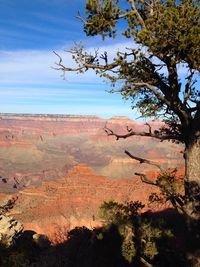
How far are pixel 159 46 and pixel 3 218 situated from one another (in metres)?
26.3

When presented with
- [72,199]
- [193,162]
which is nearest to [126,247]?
[193,162]

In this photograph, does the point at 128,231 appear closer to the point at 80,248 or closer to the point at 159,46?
the point at 159,46

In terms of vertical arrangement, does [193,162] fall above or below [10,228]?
above

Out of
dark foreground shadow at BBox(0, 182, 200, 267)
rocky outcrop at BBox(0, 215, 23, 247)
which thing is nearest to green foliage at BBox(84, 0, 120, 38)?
dark foreground shadow at BBox(0, 182, 200, 267)

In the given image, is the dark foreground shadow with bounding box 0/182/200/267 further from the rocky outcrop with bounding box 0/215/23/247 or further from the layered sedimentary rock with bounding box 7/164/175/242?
the layered sedimentary rock with bounding box 7/164/175/242

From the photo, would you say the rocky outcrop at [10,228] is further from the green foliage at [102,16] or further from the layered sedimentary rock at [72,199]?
the green foliage at [102,16]

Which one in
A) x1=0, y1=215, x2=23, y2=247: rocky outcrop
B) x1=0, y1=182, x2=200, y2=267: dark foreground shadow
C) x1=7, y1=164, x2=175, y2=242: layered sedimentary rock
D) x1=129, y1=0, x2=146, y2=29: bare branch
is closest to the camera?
x1=129, y1=0, x2=146, y2=29: bare branch

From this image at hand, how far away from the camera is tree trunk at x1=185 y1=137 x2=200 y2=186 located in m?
11.4

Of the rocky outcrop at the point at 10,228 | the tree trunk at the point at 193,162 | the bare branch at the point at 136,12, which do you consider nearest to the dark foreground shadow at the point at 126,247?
the tree trunk at the point at 193,162

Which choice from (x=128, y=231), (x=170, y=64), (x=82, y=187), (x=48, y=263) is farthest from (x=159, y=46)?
(x=82, y=187)

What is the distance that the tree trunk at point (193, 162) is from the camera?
11.4 meters

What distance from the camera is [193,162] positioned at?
11.4 meters

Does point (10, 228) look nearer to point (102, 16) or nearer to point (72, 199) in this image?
point (102, 16)

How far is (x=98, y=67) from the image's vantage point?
38.7 ft
